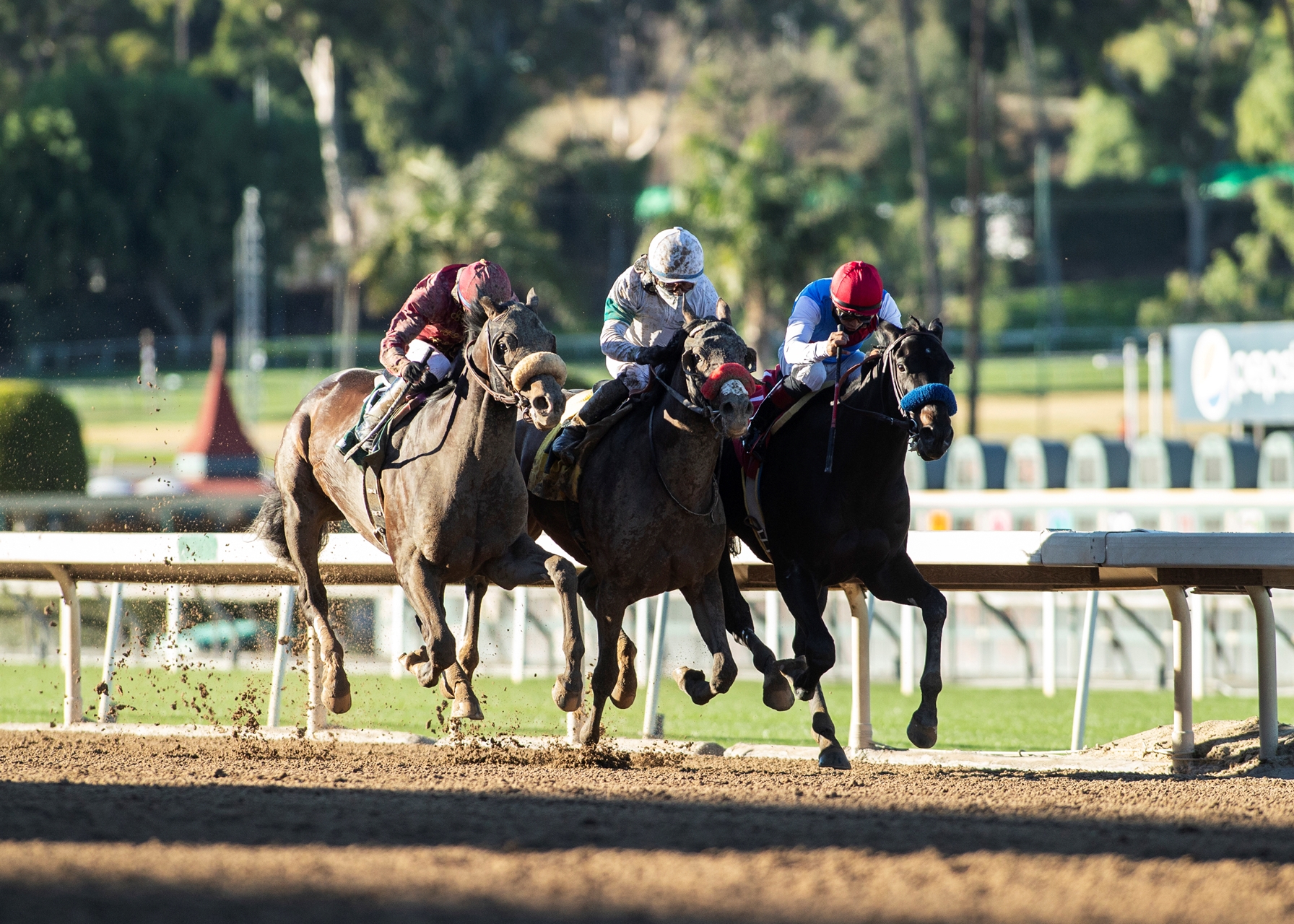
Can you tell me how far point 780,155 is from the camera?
32562 mm

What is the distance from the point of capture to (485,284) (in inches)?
245

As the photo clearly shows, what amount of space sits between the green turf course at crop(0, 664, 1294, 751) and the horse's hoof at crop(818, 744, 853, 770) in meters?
1.53

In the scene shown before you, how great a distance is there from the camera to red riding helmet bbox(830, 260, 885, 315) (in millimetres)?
6480

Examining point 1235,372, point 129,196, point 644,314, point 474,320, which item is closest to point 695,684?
point 644,314

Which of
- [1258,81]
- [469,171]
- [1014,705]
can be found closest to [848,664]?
[1014,705]

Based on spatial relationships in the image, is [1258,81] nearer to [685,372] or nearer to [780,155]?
[780,155]

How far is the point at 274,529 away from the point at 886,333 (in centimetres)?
318

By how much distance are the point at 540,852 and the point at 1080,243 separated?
51.0 m

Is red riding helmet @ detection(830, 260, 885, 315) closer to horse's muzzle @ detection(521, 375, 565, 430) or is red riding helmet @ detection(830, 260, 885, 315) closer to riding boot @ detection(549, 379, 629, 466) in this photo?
riding boot @ detection(549, 379, 629, 466)

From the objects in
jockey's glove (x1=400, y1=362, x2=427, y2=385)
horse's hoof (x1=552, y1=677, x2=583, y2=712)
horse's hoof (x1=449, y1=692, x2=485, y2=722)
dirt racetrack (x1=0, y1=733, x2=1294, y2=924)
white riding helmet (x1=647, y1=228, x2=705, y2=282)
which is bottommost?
dirt racetrack (x1=0, y1=733, x2=1294, y2=924)

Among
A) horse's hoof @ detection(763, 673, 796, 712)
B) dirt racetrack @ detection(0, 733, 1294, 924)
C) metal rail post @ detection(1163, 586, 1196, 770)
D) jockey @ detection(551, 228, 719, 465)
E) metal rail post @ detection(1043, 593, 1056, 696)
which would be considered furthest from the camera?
metal rail post @ detection(1043, 593, 1056, 696)

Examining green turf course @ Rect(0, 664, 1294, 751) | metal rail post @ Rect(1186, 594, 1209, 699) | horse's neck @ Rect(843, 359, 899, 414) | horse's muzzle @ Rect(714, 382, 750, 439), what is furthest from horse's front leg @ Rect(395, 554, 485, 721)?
metal rail post @ Rect(1186, 594, 1209, 699)

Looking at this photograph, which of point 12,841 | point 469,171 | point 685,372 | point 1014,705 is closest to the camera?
point 12,841

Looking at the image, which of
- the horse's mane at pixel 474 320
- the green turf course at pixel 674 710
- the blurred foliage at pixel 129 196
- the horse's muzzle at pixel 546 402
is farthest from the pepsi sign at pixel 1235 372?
the blurred foliage at pixel 129 196
